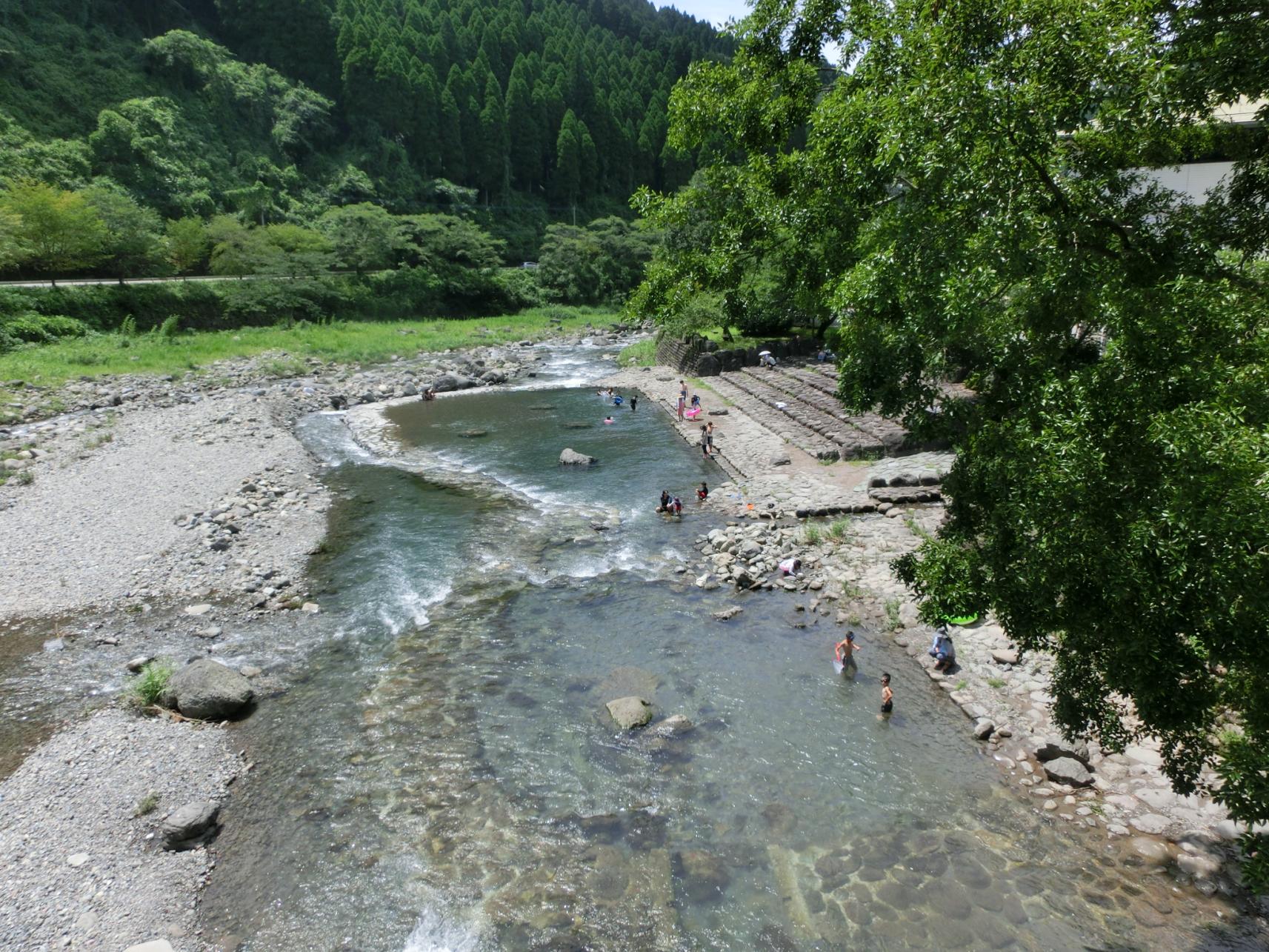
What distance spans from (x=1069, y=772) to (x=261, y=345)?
175 feet

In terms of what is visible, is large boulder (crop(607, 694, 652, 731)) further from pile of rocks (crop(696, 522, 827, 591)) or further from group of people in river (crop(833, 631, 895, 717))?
pile of rocks (crop(696, 522, 827, 591))

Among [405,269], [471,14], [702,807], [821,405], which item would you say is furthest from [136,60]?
[702,807]

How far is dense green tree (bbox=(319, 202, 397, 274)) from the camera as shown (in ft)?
217

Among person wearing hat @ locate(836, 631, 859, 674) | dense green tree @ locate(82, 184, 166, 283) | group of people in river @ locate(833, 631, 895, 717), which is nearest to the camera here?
group of people in river @ locate(833, 631, 895, 717)

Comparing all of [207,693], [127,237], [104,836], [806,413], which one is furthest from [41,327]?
[104,836]

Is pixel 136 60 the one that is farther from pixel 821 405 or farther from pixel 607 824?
pixel 607 824

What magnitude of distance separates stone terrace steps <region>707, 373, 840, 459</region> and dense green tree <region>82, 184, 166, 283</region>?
40538 mm

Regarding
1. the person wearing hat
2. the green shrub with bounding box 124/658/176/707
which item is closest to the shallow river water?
the person wearing hat

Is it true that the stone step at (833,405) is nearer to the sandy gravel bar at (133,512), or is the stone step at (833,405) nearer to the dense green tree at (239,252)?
the sandy gravel bar at (133,512)

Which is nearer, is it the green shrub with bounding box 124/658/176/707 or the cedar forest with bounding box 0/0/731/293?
the green shrub with bounding box 124/658/176/707

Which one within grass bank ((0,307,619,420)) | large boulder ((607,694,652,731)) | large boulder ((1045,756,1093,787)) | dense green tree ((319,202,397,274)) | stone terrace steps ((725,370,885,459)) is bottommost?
grass bank ((0,307,619,420))

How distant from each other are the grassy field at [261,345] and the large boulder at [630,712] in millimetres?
38330

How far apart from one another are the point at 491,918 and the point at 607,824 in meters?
2.11

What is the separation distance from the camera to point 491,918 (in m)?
9.09
